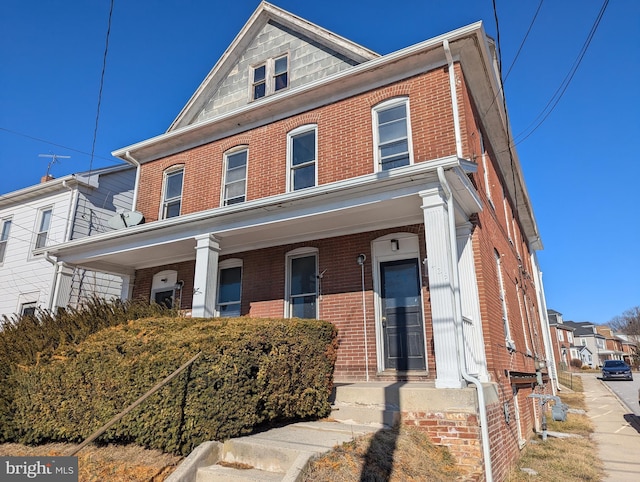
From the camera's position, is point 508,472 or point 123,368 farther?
point 508,472

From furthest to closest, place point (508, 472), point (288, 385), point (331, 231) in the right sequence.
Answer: point (331, 231)
point (508, 472)
point (288, 385)

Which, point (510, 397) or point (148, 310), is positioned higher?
point (148, 310)

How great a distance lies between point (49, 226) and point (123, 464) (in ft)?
42.9

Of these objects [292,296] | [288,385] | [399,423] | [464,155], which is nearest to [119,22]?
[292,296]

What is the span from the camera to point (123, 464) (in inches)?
170

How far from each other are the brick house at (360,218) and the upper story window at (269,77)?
0.05m

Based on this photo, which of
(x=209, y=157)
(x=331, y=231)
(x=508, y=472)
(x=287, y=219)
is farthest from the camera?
(x=209, y=157)

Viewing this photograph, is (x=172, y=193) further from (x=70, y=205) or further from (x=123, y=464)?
(x=123, y=464)

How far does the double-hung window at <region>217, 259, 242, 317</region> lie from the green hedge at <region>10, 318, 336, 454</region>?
4.36 metres

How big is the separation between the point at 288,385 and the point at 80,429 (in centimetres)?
245

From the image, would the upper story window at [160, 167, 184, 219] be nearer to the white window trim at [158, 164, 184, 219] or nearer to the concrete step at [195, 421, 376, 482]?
the white window trim at [158, 164, 184, 219]

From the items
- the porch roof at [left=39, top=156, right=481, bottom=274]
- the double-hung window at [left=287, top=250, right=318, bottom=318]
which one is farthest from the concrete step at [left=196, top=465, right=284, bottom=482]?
the double-hung window at [left=287, top=250, right=318, bottom=318]

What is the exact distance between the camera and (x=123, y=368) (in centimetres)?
482

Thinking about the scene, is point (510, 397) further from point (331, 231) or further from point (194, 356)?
point (194, 356)
